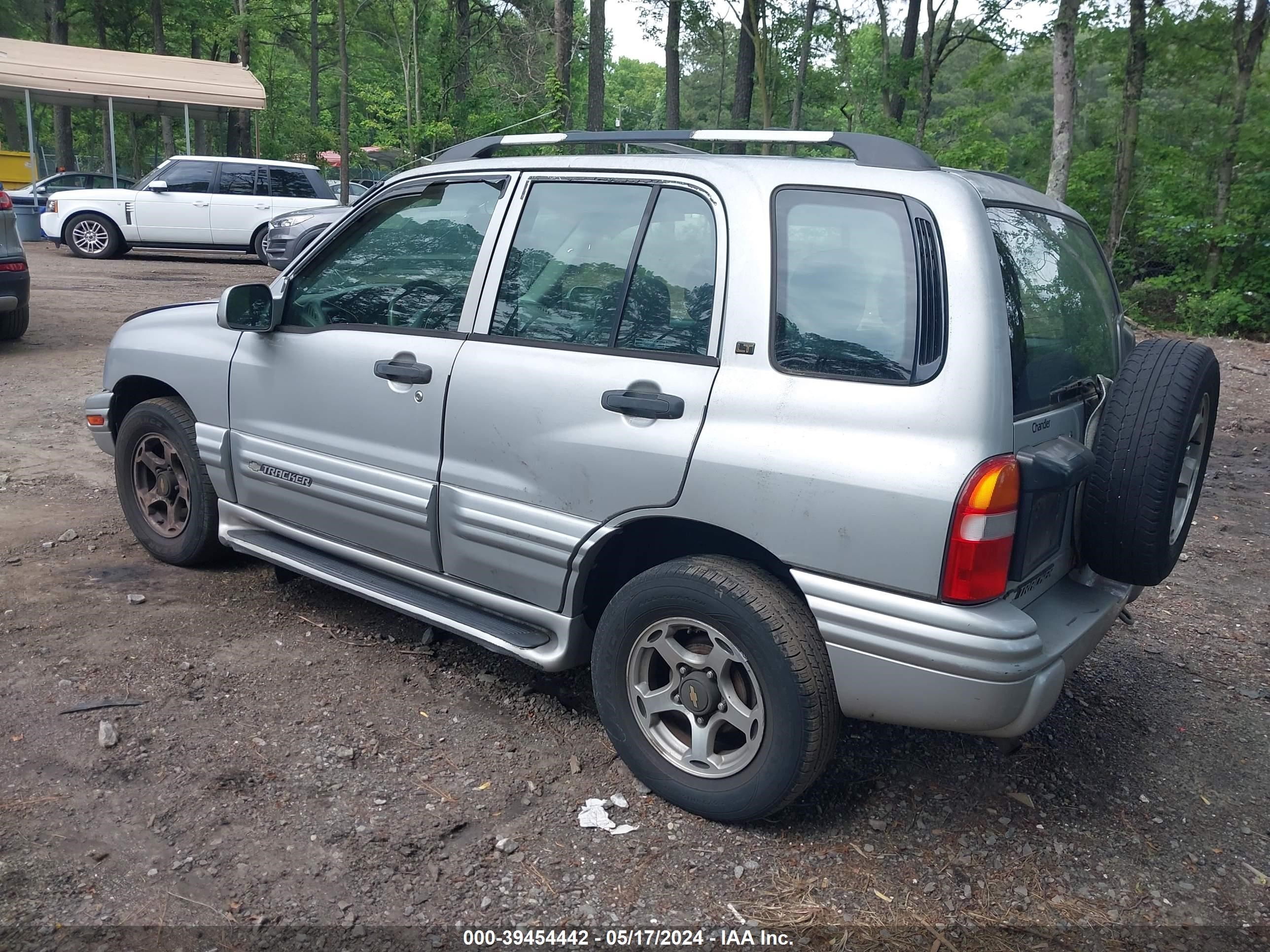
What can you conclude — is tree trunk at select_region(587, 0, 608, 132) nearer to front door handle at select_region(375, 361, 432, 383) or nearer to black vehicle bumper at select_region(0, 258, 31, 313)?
black vehicle bumper at select_region(0, 258, 31, 313)

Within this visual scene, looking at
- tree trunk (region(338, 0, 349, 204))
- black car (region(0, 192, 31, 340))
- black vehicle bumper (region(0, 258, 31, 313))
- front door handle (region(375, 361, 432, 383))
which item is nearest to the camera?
front door handle (region(375, 361, 432, 383))

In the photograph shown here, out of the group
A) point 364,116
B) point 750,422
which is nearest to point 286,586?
point 750,422

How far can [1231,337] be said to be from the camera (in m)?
14.8

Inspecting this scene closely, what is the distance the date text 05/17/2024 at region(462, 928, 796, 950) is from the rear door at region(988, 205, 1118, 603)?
1.10 meters

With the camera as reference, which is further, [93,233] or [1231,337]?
[93,233]

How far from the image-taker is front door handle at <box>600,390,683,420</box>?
2.93 m

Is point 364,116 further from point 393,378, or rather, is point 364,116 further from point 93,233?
point 393,378

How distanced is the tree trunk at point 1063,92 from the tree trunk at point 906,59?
53.3 feet

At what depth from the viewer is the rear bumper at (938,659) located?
2.54 metres

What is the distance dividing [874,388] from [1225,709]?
93.4 inches

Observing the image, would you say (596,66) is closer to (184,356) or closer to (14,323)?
(14,323)

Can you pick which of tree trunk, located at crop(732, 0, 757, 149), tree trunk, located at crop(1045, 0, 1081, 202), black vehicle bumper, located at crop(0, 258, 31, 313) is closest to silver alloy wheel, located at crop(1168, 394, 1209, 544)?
tree trunk, located at crop(1045, 0, 1081, 202)

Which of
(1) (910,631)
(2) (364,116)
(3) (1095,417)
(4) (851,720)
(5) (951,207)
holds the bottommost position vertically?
(4) (851,720)

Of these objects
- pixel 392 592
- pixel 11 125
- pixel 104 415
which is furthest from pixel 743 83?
pixel 392 592
